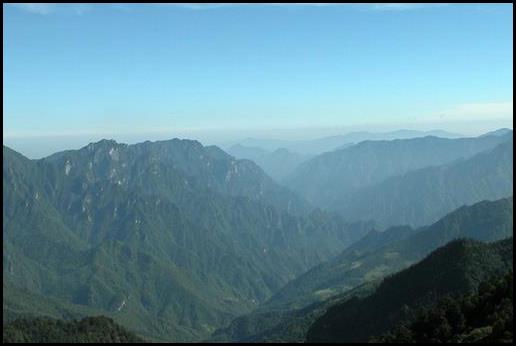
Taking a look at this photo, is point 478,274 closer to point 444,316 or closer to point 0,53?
point 444,316

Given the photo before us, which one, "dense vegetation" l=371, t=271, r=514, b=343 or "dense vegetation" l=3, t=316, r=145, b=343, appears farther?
"dense vegetation" l=3, t=316, r=145, b=343

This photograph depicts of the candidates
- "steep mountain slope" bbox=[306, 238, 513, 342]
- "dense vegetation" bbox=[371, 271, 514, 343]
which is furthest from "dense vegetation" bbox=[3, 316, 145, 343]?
"dense vegetation" bbox=[371, 271, 514, 343]

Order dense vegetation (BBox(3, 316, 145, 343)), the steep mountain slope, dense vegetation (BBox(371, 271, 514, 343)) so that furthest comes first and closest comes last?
1. dense vegetation (BBox(3, 316, 145, 343))
2. the steep mountain slope
3. dense vegetation (BBox(371, 271, 514, 343))

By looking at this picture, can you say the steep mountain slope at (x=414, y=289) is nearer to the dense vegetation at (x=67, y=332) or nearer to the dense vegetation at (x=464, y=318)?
the dense vegetation at (x=464, y=318)

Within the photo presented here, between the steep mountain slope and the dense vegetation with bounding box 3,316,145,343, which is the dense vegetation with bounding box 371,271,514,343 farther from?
the dense vegetation with bounding box 3,316,145,343

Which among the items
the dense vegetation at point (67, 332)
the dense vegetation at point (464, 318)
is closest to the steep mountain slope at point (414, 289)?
the dense vegetation at point (464, 318)

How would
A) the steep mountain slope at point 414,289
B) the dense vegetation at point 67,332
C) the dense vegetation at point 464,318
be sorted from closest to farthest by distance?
the dense vegetation at point 464,318, the steep mountain slope at point 414,289, the dense vegetation at point 67,332

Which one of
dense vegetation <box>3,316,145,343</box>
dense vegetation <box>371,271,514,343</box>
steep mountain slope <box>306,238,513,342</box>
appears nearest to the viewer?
dense vegetation <box>371,271,514,343</box>
